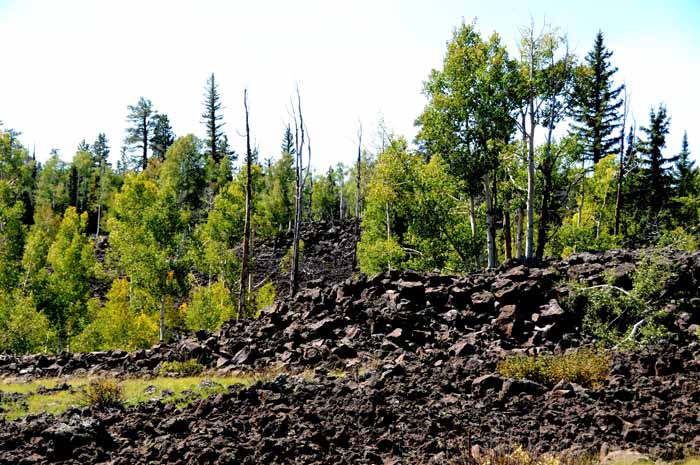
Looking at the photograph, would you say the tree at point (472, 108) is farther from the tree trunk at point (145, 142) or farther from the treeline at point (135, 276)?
the tree trunk at point (145, 142)

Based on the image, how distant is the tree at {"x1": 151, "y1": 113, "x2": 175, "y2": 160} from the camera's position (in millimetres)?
81250

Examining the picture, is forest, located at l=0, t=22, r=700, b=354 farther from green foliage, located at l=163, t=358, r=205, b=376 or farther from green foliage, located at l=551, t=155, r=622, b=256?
green foliage, located at l=163, t=358, r=205, b=376

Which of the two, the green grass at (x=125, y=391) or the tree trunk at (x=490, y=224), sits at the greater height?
the tree trunk at (x=490, y=224)

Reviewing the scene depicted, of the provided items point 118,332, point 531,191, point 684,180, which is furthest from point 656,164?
point 118,332

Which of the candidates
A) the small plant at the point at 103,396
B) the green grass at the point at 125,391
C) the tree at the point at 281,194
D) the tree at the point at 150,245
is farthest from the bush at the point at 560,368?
the tree at the point at 281,194

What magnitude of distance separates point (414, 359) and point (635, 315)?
6149 millimetres

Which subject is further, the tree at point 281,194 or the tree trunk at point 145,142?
the tree trunk at point 145,142

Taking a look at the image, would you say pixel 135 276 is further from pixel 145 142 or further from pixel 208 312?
pixel 145 142

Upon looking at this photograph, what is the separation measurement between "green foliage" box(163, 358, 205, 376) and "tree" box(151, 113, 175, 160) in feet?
228

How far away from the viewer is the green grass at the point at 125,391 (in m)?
13.2

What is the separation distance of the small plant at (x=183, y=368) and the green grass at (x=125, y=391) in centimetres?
33

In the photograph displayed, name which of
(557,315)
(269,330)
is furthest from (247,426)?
(557,315)

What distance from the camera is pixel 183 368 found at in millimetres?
16750

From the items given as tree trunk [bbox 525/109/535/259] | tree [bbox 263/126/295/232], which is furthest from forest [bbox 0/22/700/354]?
tree [bbox 263/126/295/232]
